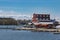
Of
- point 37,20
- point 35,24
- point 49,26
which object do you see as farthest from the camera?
point 37,20

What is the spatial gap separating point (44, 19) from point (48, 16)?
3061 mm

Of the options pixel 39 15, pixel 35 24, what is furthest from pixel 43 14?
pixel 35 24

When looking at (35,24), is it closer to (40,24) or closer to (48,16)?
(40,24)

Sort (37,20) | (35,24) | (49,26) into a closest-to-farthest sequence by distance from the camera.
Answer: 1. (49,26)
2. (35,24)
3. (37,20)

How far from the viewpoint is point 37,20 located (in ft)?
405

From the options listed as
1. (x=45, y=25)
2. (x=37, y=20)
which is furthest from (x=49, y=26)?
(x=37, y=20)

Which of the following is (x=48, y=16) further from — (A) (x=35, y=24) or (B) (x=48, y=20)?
(A) (x=35, y=24)

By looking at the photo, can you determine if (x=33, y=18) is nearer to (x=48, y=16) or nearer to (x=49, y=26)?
(x=48, y=16)

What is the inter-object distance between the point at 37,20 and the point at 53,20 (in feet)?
25.5

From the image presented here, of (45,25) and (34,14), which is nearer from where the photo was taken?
(45,25)

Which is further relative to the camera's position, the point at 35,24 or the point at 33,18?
the point at 33,18

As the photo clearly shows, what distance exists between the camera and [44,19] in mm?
128125

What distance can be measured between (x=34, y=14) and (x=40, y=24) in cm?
1765

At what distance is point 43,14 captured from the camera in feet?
425
